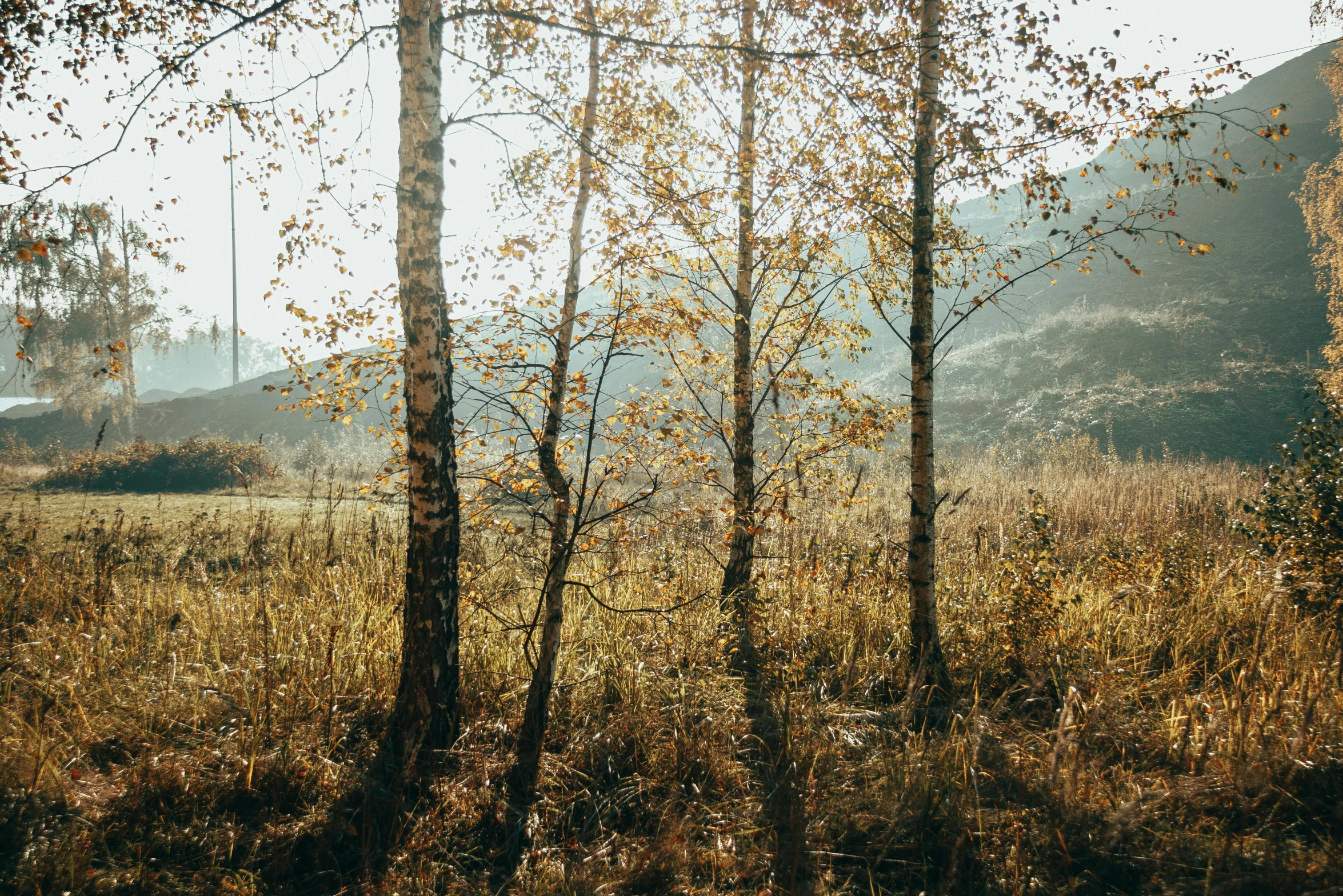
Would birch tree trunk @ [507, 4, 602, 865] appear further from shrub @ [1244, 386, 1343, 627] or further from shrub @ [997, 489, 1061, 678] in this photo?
shrub @ [1244, 386, 1343, 627]

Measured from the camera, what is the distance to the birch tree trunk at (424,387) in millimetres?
3053

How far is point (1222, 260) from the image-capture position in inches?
1224

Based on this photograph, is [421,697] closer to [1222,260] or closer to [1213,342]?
[1213,342]

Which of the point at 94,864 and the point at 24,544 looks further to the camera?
the point at 24,544

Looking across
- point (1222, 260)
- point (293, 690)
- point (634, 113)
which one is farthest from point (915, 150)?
point (1222, 260)

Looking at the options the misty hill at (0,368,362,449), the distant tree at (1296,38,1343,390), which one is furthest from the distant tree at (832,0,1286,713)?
the misty hill at (0,368,362,449)

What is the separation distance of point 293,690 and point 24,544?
4248mm

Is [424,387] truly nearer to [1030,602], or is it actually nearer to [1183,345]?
[1030,602]

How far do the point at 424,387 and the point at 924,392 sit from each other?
3108mm

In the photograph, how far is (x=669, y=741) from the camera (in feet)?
10.9

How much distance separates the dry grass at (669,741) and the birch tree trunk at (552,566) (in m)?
0.13

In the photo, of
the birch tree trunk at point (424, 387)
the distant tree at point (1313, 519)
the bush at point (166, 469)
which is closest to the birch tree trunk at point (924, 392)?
the distant tree at point (1313, 519)

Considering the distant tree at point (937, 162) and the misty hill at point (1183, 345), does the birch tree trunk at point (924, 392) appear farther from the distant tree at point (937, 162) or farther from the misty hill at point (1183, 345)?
the misty hill at point (1183, 345)

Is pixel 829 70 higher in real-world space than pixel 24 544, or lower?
higher
